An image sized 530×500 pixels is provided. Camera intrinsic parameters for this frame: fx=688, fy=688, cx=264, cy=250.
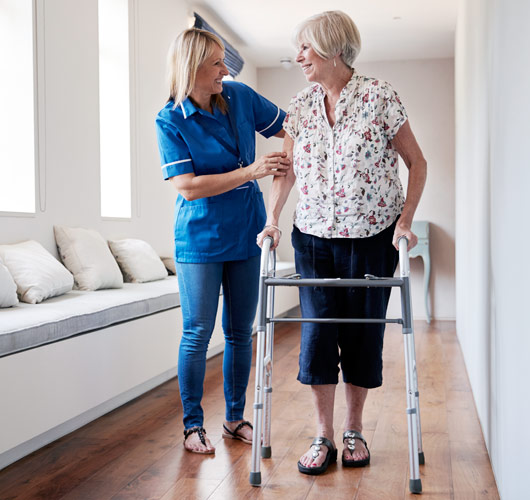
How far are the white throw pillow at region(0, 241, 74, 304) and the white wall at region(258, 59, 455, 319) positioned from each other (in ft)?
14.3

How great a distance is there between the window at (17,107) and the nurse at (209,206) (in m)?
1.18

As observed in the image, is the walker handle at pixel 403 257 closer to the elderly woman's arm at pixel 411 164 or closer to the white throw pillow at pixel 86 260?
the elderly woman's arm at pixel 411 164

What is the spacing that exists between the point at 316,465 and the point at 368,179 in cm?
91

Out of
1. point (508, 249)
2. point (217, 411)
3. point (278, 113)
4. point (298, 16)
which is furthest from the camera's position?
point (298, 16)

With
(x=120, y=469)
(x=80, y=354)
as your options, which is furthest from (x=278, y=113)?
(x=120, y=469)

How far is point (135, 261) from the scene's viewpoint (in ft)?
12.9

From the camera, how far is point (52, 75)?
3.45m

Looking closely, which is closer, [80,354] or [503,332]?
[503,332]

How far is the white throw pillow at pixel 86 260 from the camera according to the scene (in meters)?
3.36

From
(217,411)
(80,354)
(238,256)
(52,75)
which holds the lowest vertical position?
(217,411)

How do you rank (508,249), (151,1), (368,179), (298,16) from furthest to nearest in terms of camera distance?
(298,16)
(151,1)
(368,179)
(508,249)

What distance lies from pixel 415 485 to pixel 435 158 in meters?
5.23

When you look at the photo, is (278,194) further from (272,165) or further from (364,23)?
(364,23)

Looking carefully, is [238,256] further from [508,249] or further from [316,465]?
[508,249]
